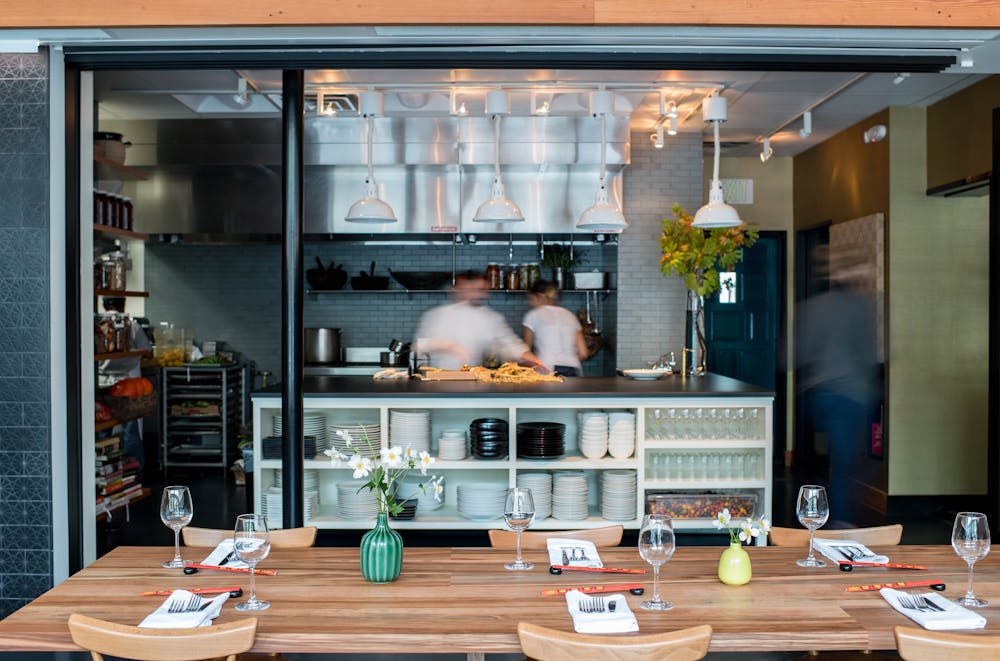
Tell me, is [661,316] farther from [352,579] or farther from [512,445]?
[352,579]

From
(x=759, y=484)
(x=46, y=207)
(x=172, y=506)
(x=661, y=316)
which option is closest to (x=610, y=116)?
(x=661, y=316)

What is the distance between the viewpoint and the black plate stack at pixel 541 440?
5512mm

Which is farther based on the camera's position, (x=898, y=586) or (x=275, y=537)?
(x=275, y=537)

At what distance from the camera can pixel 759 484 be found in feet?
18.4

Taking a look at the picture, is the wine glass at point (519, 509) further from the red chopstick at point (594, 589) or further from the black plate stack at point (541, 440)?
the black plate stack at point (541, 440)

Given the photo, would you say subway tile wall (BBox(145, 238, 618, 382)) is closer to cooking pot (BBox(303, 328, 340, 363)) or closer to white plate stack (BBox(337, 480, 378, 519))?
cooking pot (BBox(303, 328, 340, 363))

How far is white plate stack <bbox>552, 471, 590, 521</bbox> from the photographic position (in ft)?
18.1

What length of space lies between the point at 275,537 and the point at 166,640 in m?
1.02

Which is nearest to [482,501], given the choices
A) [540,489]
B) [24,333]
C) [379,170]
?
[540,489]

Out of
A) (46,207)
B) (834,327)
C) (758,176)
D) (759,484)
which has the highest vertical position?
(758,176)

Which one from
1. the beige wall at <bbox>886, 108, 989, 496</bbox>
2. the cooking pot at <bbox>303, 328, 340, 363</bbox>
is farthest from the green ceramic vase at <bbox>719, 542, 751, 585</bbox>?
the cooking pot at <bbox>303, 328, 340, 363</bbox>

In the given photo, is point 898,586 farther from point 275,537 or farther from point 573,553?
point 275,537

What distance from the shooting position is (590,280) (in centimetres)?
822

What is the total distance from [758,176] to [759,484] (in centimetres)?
436
